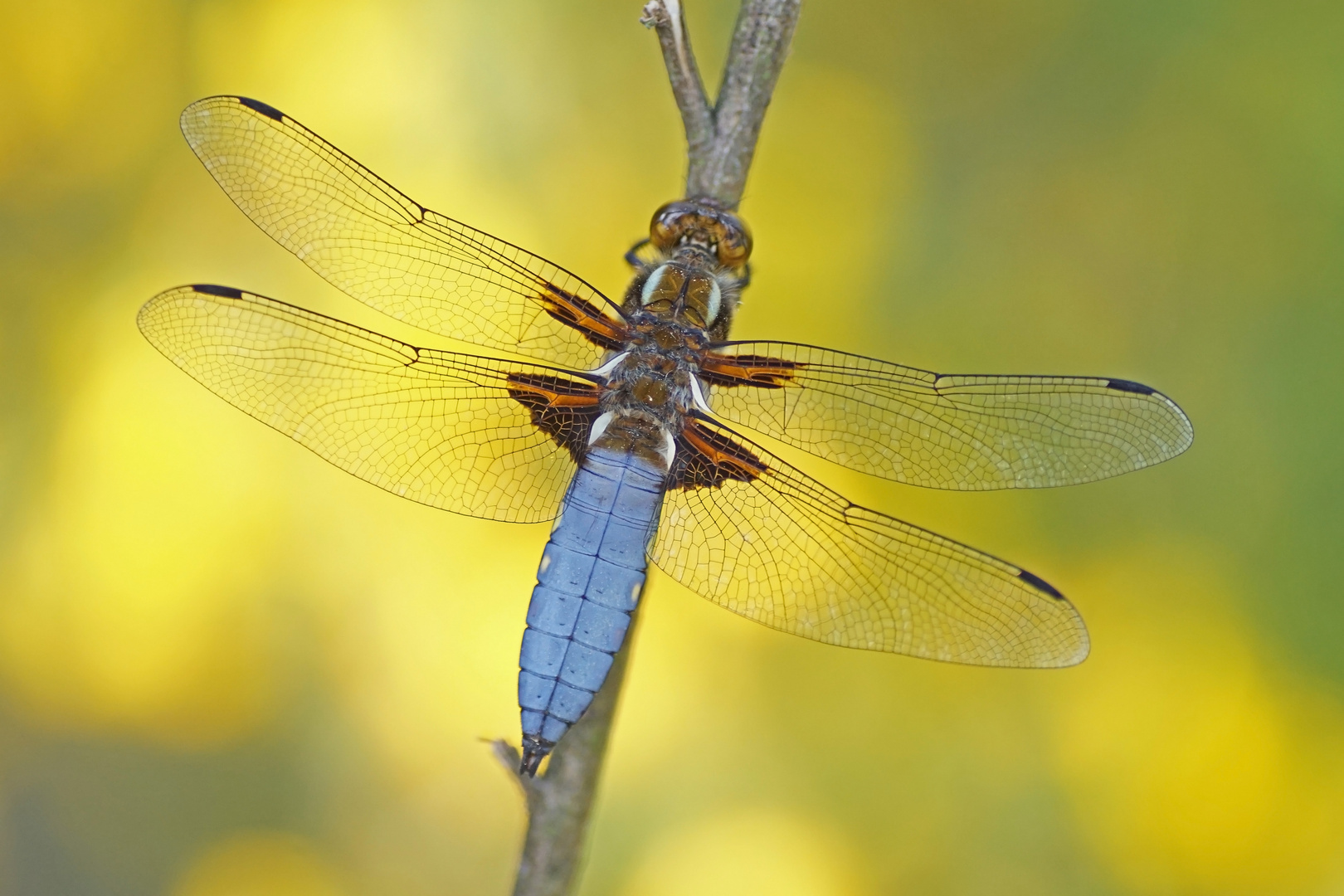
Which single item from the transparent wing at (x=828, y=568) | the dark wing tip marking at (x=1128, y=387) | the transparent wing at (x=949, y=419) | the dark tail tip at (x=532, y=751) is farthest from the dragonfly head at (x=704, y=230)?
the dark tail tip at (x=532, y=751)

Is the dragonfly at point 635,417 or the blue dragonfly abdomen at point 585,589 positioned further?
the dragonfly at point 635,417

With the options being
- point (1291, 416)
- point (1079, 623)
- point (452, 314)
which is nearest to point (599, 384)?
point (452, 314)

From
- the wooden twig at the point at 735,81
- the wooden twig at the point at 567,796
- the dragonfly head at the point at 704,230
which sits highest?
the wooden twig at the point at 735,81

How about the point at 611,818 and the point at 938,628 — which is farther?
the point at 611,818

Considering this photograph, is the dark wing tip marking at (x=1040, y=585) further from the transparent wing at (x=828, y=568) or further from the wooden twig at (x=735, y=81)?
the wooden twig at (x=735, y=81)

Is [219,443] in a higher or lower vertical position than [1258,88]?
lower

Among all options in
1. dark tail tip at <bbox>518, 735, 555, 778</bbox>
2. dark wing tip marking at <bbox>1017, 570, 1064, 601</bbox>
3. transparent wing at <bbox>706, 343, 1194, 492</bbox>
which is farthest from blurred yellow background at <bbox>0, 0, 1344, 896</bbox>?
dark tail tip at <bbox>518, 735, 555, 778</bbox>

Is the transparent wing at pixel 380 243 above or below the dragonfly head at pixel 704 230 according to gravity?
below

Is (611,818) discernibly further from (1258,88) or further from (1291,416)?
(1258,88)
